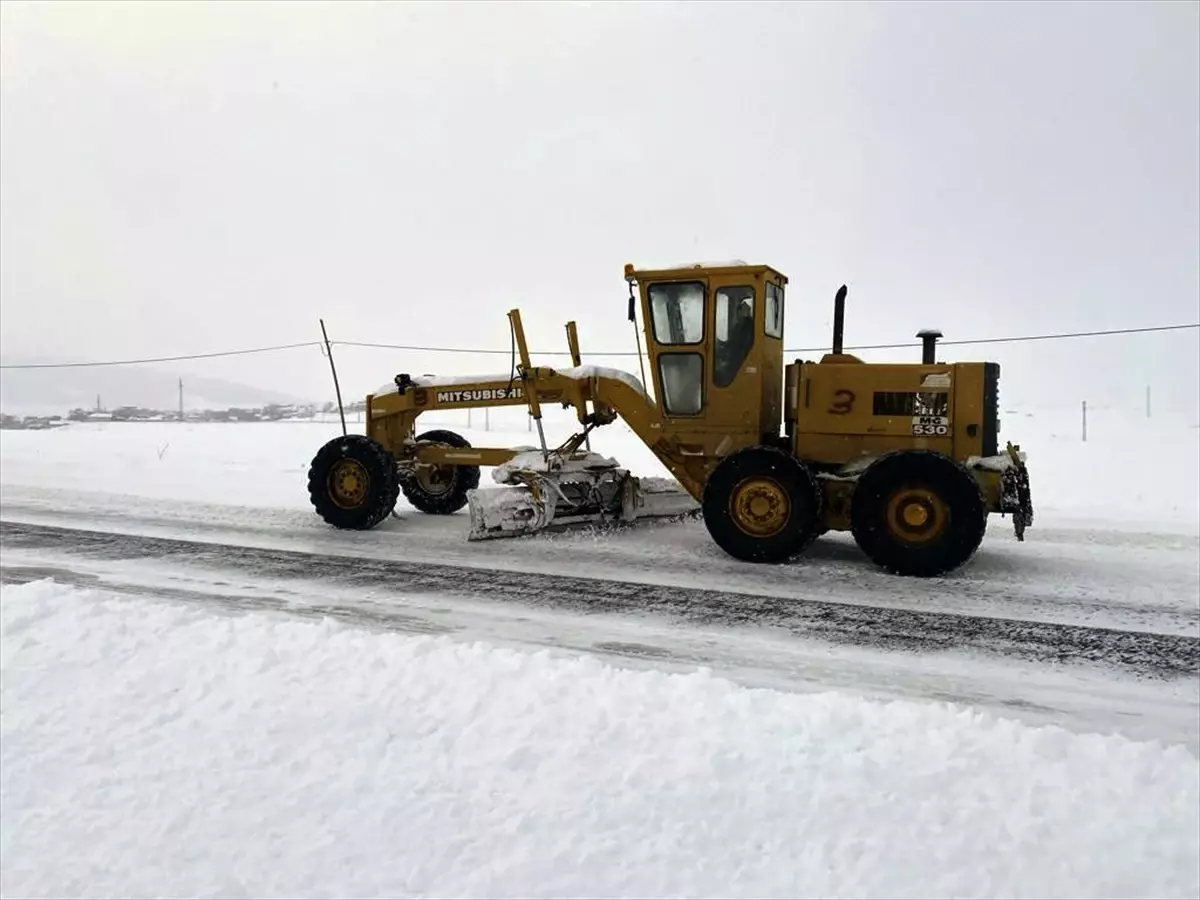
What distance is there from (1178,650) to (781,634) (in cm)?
242

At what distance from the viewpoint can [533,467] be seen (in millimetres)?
10000

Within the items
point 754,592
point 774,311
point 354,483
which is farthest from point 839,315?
point 354,483

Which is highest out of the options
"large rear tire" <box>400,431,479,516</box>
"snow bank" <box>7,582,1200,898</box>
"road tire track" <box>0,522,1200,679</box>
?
"large rear tire" <box>400,431,479,516</box>

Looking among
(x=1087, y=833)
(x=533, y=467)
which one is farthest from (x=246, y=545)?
(x=1087, y=833)

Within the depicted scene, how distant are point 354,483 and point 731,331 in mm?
4644

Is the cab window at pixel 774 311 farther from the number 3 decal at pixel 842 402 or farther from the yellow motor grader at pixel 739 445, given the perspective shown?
the number 3 decal at pixel 842 402

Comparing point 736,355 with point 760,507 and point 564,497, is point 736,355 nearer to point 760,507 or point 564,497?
point 760,507

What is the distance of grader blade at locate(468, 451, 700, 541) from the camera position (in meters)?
9.70

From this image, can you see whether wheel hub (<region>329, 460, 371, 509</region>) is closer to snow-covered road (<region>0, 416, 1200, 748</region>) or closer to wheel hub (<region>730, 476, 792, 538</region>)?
snow-covered road (<region>0, 416, 1200, 748</region>)

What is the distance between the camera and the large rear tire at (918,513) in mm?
7695

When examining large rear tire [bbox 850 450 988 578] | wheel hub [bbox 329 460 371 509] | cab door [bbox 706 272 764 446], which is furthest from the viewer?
wheel hub [bbox 329 460 371 509]

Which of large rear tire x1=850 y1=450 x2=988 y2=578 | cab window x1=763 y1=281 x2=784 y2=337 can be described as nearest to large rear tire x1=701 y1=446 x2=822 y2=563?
large rear tire x1=850 y1=450 x2=988 y2=578

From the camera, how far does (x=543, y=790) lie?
3.63 metres

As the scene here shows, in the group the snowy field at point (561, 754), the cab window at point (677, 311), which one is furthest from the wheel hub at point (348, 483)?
the cab window at point (677, 311)
